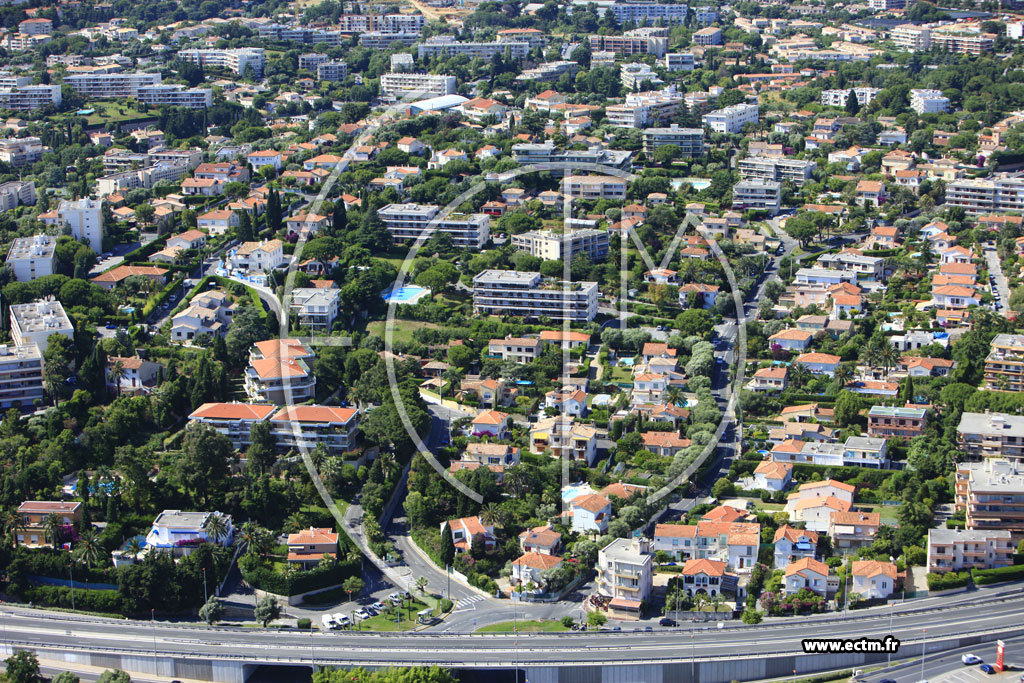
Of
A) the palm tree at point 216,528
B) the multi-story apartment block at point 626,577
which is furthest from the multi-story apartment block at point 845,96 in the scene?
the palm tree at point 216,528

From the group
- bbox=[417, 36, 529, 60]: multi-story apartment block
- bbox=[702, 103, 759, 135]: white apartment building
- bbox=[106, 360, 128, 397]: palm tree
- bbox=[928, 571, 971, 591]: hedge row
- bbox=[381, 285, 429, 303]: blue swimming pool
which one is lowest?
bbox=[928, 571, 971, 591]: hedge row

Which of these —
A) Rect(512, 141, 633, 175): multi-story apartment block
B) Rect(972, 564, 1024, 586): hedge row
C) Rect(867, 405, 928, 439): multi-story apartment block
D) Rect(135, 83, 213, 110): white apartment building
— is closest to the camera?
Rect(972, 564, 1024, 586): hedge row

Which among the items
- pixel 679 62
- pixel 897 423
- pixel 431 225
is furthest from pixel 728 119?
pixel 897 423

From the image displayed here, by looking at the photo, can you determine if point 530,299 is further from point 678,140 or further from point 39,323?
point 678,140

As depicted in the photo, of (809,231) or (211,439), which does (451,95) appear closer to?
(809,231)

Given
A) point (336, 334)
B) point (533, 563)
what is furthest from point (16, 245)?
point (533, 563)

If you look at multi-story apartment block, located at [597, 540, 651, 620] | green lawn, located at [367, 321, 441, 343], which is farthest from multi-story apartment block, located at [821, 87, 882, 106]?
multi-story apartment block, located at [597, 540, 651, 620]

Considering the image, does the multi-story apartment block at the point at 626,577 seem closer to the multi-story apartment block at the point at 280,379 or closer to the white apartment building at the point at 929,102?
the multi-story apartment block at the point at 280,379

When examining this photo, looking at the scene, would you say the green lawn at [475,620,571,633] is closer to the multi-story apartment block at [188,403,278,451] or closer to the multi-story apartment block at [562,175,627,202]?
the multi-story apartment block at [188,403,278,451]
